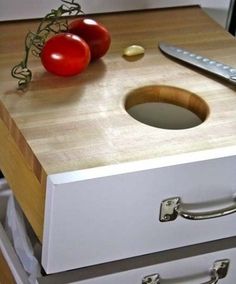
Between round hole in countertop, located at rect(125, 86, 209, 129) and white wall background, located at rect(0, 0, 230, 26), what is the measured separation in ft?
0.81

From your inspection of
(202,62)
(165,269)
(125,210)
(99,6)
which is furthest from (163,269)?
(99,6)

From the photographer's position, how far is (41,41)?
1047mm

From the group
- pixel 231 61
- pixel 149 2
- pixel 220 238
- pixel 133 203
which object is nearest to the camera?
pixel 133 203

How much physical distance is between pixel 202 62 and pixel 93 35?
0.15 meters

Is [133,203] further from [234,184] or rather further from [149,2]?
[149,2]

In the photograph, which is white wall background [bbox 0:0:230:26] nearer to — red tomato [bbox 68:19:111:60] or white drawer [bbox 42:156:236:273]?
red tomato [bbox 68:19:111:60]

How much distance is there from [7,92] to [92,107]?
11 centimetres

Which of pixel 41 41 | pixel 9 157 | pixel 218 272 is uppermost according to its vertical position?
pixel 41 41

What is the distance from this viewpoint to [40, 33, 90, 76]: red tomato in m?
0.98

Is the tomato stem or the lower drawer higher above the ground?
the tomato stem

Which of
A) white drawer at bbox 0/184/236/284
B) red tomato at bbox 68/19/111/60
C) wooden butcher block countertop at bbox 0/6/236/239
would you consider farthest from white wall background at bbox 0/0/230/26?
white drawer at bbox 0/184/236/284

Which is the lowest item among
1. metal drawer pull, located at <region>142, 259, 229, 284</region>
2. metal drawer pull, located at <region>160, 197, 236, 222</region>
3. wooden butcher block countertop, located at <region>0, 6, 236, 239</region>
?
metal drawer pull, located at <region>142, 259, 229, 284</region>

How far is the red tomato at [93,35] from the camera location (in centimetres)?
104

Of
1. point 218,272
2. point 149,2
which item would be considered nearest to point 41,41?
point 149,2
